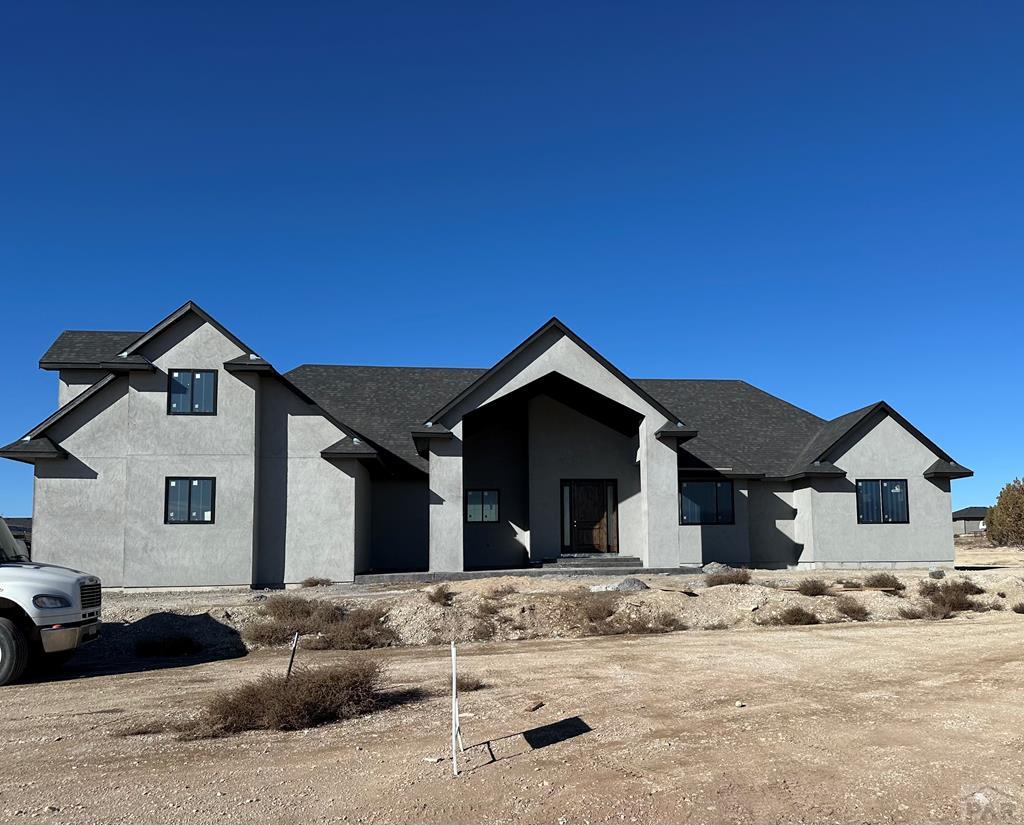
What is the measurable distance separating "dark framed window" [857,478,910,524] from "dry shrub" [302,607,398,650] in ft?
61.8

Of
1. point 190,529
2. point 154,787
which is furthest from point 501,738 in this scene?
point 190,529

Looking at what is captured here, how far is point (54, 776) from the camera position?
747cm

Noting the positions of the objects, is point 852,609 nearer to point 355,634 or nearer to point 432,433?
point 355,634

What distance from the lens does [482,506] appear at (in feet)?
95.3

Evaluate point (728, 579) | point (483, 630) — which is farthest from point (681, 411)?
point (483, 630)

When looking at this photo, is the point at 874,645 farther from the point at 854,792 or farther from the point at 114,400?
the point at 114,400

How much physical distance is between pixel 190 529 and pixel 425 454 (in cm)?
754

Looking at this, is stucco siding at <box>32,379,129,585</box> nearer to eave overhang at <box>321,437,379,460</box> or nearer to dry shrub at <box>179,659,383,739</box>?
eave overhang at <box>321,437,379,460</box>

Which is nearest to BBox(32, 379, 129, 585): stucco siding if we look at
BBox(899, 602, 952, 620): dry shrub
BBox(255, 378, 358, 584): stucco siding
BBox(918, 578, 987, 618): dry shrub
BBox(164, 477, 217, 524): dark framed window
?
BBox(164, 477, 217, 524): dark framed window

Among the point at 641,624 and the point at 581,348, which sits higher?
the point at 581,348

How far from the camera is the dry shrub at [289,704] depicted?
29.8ft

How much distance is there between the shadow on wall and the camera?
14.6 m

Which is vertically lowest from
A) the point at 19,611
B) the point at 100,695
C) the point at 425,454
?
the point at 100,695

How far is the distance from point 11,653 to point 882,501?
26258 mm
